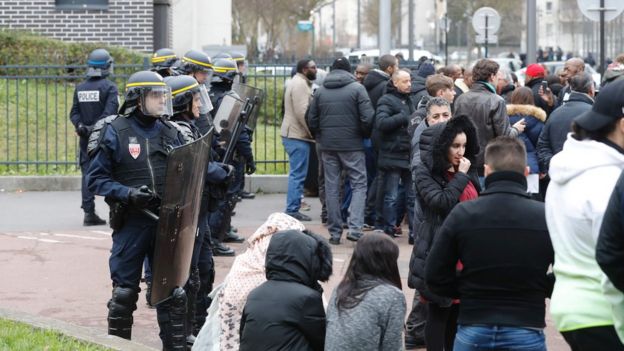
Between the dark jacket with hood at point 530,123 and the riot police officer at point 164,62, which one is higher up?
the riot police officer at point 164,62

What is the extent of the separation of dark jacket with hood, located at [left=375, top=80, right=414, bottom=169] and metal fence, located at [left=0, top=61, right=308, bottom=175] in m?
3.87

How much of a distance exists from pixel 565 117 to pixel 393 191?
2316 mm

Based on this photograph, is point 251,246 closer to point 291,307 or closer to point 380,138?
point 291,307

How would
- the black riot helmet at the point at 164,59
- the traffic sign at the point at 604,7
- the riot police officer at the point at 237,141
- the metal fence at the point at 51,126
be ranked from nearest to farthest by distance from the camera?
the riot police officer at the point at 237,141 → the black riot helmet at the point at 164,59 → the traffic sign at the point at 604,7 → the metal fence at the point at 51,126

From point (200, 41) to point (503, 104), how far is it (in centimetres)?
2672

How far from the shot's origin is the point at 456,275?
552cm

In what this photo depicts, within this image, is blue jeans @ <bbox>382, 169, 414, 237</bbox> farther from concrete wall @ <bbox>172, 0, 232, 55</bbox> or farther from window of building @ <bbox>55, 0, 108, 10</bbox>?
concrete wall @ <bbox>172, 0, 232, 55</bbox>

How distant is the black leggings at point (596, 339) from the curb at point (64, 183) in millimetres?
11415

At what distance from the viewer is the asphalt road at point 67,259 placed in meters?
9.14

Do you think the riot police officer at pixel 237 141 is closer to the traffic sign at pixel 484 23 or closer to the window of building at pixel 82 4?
the window of building at pixel 82 4

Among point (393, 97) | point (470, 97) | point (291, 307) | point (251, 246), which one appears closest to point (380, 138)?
point (393, 97)

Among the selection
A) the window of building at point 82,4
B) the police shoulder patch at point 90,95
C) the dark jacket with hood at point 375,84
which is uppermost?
the window of building at point 82,4

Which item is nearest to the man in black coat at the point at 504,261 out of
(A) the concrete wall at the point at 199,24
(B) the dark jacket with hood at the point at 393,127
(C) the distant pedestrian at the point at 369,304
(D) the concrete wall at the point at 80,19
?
(C) the distant pedestrian at the point at 369,304

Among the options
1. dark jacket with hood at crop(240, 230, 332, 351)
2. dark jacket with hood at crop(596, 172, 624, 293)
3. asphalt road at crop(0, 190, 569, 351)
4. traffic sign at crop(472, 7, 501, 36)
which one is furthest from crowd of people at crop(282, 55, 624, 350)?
traffic sign at crop(472, 7, 501, 36)
